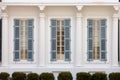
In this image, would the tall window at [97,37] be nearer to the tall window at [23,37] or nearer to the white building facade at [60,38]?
the white building facade at [60,38]

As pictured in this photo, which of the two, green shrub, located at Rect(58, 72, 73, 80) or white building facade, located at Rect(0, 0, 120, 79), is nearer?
green shrub, located at Rect(58, 72, 73, 80)

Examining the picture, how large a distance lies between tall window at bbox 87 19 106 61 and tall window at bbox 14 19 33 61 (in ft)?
10.6

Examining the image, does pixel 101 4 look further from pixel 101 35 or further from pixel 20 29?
pixel 20 29

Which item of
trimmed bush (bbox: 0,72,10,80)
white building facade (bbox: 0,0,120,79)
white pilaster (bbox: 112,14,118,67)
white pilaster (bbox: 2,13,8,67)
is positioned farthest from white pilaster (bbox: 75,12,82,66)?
trimmed bush (bbox: 0,72,10,80)

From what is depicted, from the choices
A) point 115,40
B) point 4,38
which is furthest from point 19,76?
point 115,40

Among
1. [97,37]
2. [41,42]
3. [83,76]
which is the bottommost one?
[83,76]

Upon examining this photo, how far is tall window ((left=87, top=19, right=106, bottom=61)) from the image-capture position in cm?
3222

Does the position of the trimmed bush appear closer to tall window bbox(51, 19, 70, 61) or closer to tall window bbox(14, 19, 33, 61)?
tall window bbox(14, 19, 33, 61)

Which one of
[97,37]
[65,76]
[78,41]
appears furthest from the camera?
[97,37]

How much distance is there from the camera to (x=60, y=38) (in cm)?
3231

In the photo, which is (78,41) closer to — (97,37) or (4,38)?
(97,37)

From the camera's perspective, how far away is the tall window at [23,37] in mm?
32219

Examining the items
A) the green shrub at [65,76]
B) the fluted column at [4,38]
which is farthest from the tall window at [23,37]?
the green shrub at [65,76]

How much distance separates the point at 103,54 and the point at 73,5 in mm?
3187
